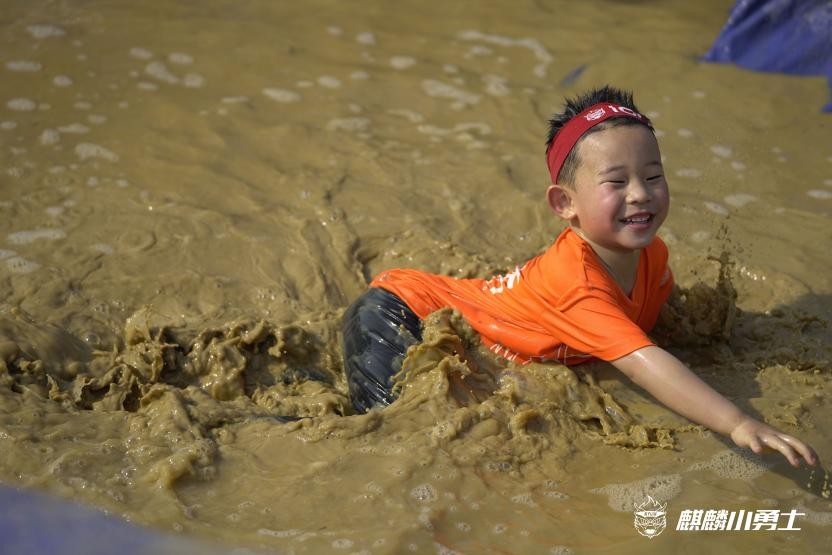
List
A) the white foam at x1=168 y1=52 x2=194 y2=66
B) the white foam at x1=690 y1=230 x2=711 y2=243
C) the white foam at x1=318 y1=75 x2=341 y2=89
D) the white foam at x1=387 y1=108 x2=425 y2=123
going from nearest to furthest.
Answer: the white foam at x1=690 y1=230 x2=711 y2=243 → the white foam at x1=387 y1=108 x2=425 y2=123 → the white foam at x1=318 y1=75 x2=341 y2=89 → the white foam at x1=168 y1=52 x2=194 y2=66

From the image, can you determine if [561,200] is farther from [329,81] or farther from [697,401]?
[329,81]

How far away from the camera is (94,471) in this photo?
2.72 metres

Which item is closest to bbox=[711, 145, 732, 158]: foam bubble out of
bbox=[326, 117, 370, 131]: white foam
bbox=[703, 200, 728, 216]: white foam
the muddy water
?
the muddy water

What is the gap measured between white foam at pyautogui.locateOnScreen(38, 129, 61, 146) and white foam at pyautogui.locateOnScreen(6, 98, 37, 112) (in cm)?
29

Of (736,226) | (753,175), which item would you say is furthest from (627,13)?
(736,226)

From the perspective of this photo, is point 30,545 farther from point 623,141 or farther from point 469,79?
point 469,79

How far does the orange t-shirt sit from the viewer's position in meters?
3.05

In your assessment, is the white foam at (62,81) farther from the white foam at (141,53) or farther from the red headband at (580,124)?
the red headband at (580,124)

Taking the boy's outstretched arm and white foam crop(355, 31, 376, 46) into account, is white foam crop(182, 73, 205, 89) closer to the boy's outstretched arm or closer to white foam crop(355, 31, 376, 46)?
white foam crop(355, 31, 376, 46)

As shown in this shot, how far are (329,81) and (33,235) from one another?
2110mm

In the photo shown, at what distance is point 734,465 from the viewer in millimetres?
2869

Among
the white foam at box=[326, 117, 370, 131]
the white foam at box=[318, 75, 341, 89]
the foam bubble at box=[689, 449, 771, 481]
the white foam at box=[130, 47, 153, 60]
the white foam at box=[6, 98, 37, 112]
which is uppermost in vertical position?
the foam bubble at box=[689, 449, 771, 481]

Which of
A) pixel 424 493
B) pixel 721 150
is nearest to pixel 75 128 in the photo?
pixel 424 493

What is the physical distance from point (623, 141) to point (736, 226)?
163 cm
